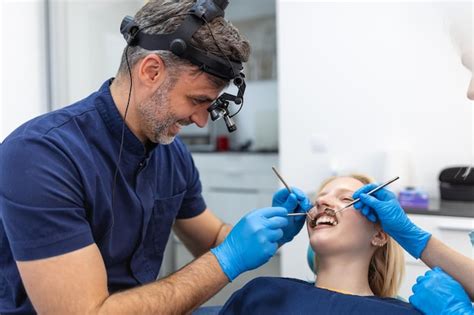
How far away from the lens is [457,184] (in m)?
2.07

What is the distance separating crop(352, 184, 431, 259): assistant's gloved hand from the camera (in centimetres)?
124

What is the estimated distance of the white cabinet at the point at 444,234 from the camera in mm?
1849

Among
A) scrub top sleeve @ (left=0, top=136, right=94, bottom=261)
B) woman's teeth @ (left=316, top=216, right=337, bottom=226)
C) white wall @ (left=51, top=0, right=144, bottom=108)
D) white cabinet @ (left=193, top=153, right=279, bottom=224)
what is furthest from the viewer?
white cabinet @ (left=193, top=153, right=279, bottom=224)

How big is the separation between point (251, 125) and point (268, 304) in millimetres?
2774

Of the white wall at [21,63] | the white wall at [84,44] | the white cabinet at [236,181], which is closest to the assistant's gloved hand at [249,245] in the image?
the white wall at [21,63]

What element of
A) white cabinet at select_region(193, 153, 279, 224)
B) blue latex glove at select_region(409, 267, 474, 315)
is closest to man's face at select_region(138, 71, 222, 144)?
blue latex glove at select_region(409, 267, 474, 315)

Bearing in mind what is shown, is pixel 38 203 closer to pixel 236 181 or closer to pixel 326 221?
pixel 326 221

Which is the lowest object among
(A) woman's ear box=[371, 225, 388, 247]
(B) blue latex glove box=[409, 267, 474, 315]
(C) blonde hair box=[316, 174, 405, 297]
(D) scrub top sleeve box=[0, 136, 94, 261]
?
(C) blonde hair box=[316, 174, 405, 297]

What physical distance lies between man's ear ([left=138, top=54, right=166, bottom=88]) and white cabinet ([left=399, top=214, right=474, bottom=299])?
1287 mm

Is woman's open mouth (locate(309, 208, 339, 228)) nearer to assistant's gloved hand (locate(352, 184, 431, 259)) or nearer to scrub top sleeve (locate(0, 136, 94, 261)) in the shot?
Result: assistant's gloved hand (locate(352, 184, 431, 259))

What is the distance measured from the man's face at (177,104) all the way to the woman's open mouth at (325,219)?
0.44m

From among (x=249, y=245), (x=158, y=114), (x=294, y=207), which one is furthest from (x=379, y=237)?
(x=158, y=114)

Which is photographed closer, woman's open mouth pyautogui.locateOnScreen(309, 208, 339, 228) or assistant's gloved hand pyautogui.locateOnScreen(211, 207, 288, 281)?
assistant's gloved hand pyautogui.locateOnScreen(211, 207, 288, 281)

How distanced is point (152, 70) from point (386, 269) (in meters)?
0.93
